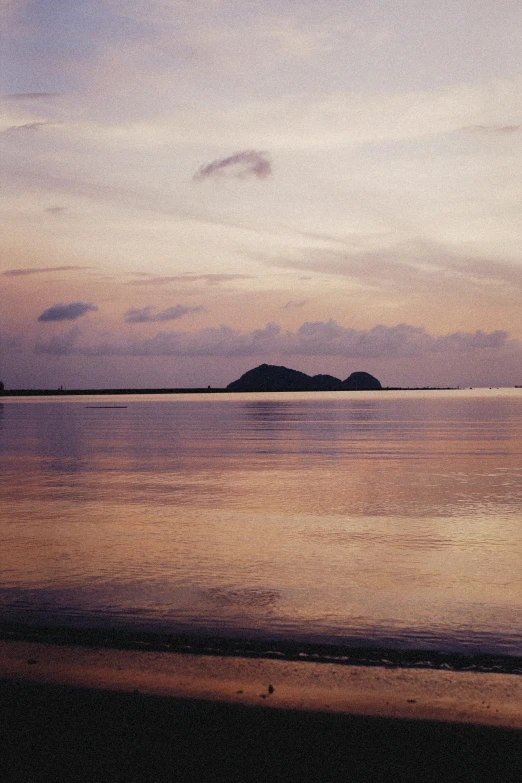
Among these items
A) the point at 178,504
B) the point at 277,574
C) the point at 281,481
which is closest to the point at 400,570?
the point at 277,574

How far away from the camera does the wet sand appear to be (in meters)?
5.96

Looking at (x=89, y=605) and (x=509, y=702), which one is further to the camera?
(x=89, y=605)

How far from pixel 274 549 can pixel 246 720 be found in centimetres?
908

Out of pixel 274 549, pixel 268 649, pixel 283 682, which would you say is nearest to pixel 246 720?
pixel 283 682

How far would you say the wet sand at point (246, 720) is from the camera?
5961 millimetres

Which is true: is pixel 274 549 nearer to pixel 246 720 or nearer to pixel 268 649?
pixel 268 649

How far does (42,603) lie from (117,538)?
542 cm

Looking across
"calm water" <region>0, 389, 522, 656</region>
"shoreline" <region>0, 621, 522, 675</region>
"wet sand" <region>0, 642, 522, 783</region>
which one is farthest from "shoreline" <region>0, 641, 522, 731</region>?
"calm water" <region>0, 389, 522, 656</region>

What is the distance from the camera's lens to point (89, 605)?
38.2 ft

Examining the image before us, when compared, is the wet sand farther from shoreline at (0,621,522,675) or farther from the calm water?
the calm water

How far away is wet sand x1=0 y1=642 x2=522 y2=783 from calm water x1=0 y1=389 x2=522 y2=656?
164 cm

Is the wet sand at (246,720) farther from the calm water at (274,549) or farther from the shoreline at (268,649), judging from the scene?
the calm water at (274,549)

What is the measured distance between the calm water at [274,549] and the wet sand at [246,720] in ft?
5.37

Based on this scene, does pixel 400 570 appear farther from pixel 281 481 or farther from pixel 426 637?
pixel 281 481
